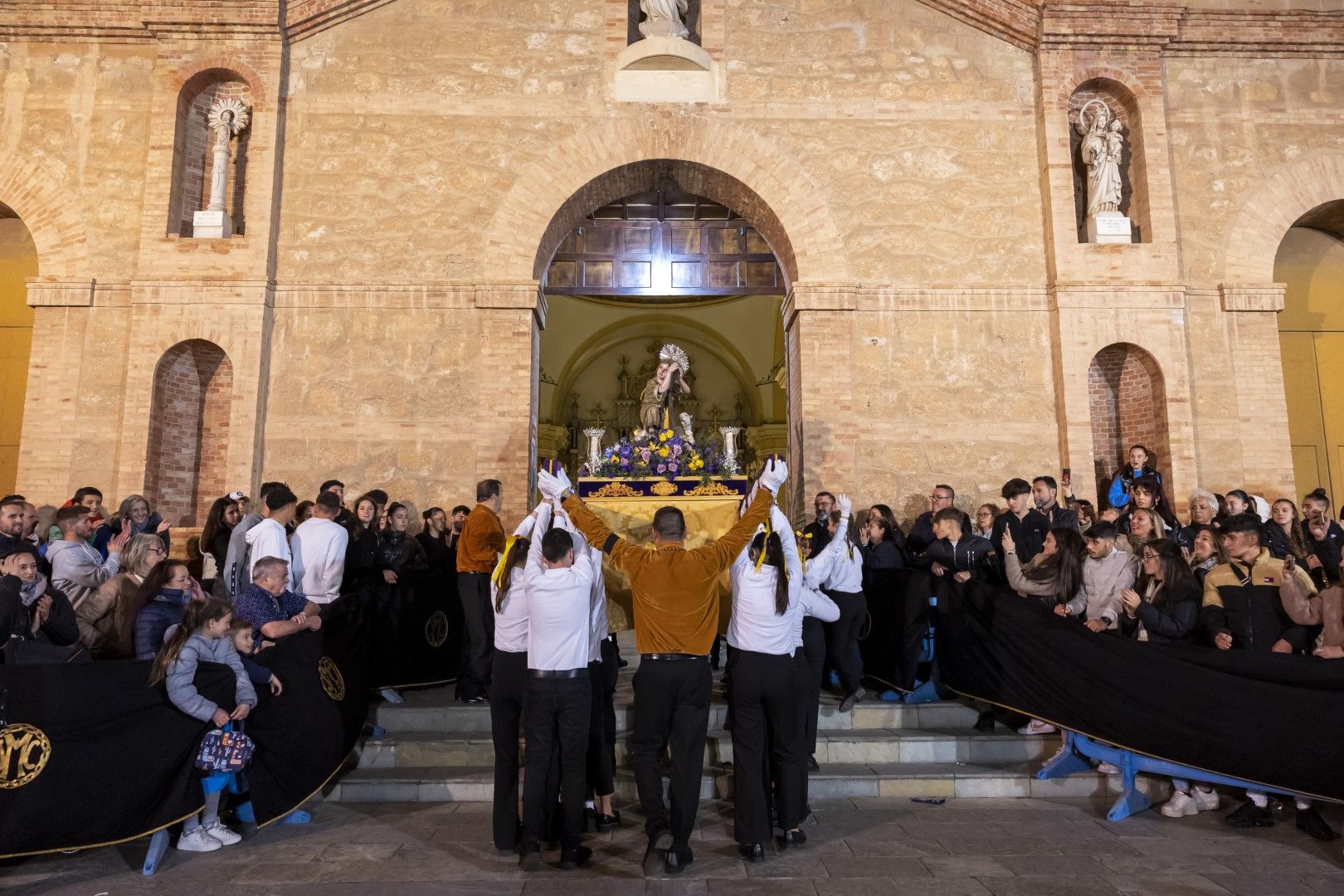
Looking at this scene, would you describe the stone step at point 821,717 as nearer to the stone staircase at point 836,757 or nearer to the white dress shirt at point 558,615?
the stone staircase at point 836,757

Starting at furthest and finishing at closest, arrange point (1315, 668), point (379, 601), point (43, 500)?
point (43, 500) → point (379, 601) → point (1315, 668)

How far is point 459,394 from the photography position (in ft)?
37.8

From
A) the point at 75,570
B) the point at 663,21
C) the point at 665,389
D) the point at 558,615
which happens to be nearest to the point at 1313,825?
the point at 558,615

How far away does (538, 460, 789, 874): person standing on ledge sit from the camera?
5.04m

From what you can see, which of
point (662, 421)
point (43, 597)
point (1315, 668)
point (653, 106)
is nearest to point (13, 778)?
point (43, 597)

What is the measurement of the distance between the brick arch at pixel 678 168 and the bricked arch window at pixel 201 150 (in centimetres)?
352

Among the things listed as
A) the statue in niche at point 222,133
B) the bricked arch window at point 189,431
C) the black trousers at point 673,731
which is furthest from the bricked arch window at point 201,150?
the black trousers at point 673,731

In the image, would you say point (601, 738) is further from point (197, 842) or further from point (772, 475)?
point (197, 842)

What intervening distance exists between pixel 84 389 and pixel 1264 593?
12295mm

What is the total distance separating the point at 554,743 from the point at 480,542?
2.29 m

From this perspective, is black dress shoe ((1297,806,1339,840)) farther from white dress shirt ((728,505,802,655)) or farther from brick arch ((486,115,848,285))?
brick arch ((486,115,848,285))

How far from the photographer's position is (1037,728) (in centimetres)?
708

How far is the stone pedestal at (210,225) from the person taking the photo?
456 inches

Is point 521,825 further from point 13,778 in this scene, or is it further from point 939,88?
point 939,88
